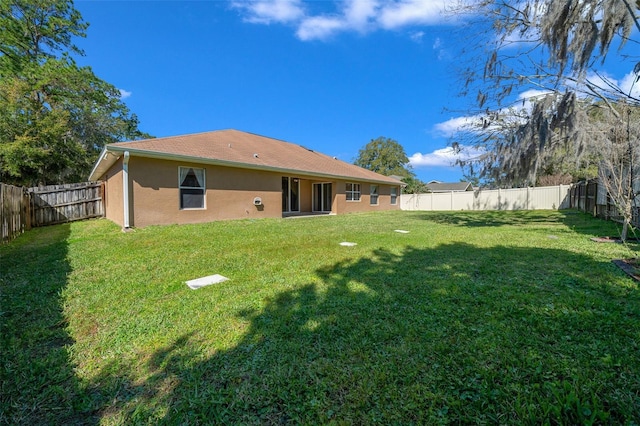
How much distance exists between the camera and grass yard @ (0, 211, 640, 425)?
4.96 feet

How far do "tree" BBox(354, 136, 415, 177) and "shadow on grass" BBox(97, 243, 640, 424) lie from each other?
39.0m

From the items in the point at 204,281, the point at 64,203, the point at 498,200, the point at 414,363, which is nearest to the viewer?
the point at 414,363

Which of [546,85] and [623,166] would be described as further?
[546,85]

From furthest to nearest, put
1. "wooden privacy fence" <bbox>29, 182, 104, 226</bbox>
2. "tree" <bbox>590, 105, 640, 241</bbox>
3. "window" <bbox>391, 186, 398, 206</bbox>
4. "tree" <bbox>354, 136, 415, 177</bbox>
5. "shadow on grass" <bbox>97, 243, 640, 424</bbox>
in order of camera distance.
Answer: "tree" <bbox>354, 136, 415, 177</bbox> < "window" <bbox>391, 186, 398, 206</bbox> < "wooden privacy fence" <bbox>29, 182, 104, 226</bbox> < "tree" <bbox>590, 105, 640, 241</bbox> < "shadow on grass" <bbox>97, 243, 640, 424</bbox>

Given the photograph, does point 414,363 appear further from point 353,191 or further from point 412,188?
point 412,188

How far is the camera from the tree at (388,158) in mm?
40594

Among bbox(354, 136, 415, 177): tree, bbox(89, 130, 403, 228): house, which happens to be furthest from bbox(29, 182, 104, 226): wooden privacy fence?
bbox(354, 136, 415, 177): tree

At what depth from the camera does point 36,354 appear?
204 cm

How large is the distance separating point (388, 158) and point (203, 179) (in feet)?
115

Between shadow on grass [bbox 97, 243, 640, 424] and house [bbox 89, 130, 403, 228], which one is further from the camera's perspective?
house [bbox 89, 130, 403, 228]

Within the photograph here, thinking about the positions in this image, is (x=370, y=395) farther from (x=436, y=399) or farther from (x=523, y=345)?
(x=523, y=345)

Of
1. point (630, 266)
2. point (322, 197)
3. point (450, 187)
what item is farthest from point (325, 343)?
point (450, 187)

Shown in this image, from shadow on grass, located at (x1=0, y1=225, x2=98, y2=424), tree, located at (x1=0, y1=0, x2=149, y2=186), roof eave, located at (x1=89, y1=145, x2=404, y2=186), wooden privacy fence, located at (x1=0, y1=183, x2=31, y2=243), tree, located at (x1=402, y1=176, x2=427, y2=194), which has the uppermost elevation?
tree, located at (x1=0, y1=0, x2=149, y2=186)

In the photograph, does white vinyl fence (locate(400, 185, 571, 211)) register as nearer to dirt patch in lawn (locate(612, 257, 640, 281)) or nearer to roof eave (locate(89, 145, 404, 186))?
roof eave (locate(89, 145, 404, 186))
